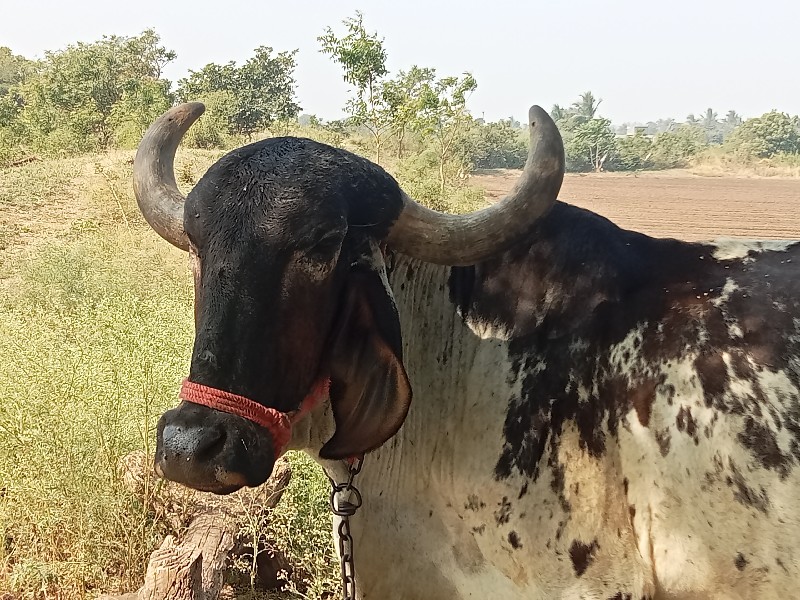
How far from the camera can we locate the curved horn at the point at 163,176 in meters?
2.57

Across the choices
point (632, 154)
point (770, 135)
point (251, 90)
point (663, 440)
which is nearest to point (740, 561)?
point (663, 440)

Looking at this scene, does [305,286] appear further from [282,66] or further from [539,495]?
[282,66]

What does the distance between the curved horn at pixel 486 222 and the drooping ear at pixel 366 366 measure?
19 cm

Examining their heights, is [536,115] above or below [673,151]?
below

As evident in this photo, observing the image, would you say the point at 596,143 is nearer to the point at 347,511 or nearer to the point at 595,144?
the point at 595,144

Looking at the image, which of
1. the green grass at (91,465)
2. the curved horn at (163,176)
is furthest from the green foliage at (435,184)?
the curved horn at (163,176)

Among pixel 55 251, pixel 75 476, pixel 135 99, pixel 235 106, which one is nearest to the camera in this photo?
pixel 75 476

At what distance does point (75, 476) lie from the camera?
3.94 metres

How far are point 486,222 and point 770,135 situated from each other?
7202cm

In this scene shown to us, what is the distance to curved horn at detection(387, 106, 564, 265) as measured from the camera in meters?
2.25

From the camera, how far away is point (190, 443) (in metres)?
1.77

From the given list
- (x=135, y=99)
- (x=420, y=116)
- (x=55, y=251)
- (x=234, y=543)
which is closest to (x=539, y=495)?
(x=234, y=543)

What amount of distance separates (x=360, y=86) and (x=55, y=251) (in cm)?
1303

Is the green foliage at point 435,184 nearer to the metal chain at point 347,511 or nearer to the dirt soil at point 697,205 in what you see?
the dirt soil at point 697,205
